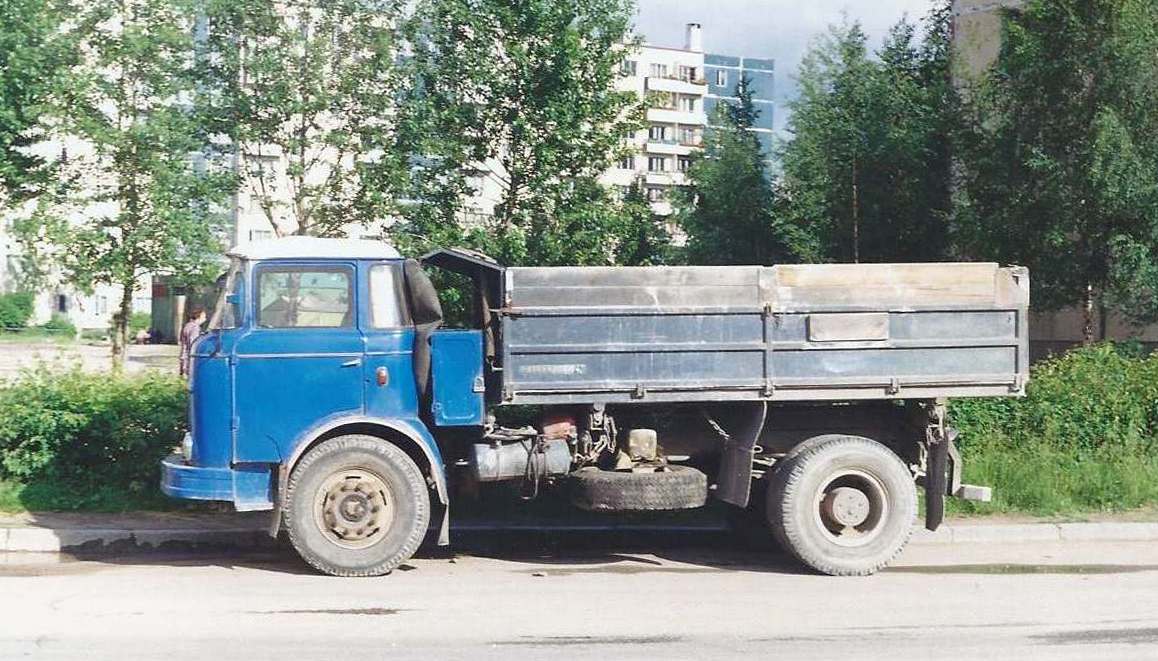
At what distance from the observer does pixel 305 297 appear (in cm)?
1029

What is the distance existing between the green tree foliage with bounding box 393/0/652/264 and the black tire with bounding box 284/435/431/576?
267 inches

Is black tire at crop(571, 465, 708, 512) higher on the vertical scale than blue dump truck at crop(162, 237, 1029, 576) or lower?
lower

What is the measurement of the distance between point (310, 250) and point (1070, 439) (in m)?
8.36

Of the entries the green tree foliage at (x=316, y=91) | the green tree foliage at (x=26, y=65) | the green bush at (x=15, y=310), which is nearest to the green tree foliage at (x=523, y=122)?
the green tree foliage at (x=316, y=91)

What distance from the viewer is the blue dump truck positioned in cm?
1010

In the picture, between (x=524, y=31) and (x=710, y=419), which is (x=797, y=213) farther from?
(x=710, y=419)

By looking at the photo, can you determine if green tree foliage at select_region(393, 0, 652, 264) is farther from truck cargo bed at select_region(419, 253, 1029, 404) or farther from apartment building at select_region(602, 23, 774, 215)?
truck cargo bed at select_region(419, 253, 1029, 404)

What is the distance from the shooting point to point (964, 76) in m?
23.2

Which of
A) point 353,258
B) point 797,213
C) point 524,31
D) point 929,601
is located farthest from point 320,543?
point 797,213

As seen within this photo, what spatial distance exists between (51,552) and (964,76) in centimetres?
1757

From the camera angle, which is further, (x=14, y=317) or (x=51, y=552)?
(x=14, y=317)

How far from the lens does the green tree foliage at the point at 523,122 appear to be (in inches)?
661

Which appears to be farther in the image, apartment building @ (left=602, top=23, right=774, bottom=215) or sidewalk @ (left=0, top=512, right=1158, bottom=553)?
apartment building @ (left=602, top=23, right=774, bottom=215)

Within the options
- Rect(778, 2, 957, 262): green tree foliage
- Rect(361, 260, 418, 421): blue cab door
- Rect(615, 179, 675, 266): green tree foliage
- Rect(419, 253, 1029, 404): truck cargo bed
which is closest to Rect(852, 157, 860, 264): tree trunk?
Rect(778, 2, 957, 262): green tree foliage
